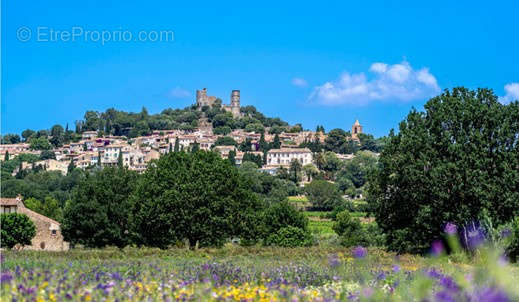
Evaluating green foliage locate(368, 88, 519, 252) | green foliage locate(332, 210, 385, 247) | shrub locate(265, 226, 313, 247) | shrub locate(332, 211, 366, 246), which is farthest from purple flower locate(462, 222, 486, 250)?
shrub locate(332, 211, 366, 246)

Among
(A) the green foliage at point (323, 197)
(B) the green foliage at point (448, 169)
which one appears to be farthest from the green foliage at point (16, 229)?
(A) the green foliage at point (323, 197)

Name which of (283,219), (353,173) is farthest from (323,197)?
(283,219)

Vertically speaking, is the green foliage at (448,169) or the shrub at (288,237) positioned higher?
the green foliage at (448,169)

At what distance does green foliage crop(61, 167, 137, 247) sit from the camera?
41.7m

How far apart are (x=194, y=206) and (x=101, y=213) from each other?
405 inches

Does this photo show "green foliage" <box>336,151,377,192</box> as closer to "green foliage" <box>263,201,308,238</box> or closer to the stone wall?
"green foliage" <box>263,201,308,238</box>

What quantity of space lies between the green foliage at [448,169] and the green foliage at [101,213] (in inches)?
787

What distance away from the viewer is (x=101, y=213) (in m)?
41.6

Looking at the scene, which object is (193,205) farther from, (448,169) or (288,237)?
(288,237)

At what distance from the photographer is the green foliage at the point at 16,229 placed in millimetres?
44781

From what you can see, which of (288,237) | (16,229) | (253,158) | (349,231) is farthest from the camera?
(253,158)

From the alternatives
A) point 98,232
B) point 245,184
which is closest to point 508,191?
point 245,184

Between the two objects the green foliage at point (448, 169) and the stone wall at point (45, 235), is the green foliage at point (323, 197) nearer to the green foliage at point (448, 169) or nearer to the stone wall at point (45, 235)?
the stone wall at point (45, 235)

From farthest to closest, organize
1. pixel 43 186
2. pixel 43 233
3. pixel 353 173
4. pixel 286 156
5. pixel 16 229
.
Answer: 1. pixel 286 156
2. pixel 353 173
3. pixel 43 186
4. pixel 43 233
5. pixel 16 229
